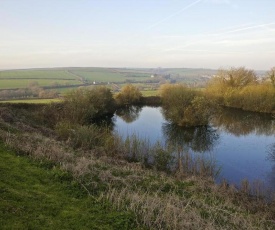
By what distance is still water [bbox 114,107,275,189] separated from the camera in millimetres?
18253

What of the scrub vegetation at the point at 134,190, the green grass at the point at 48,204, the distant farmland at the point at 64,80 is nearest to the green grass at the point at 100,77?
the distant farmland at the point at 64,80

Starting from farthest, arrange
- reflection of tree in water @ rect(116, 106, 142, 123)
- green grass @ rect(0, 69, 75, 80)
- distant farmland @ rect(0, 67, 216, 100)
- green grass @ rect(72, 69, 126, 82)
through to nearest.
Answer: green grass @ rect(72, 69, 126, 82) < green grass @ rect(0, 69, 75, 80) < distant farmland @ rect(0, 67, 216, 100) < reflection of tree in water @ rect(116, 106, 142, 123)

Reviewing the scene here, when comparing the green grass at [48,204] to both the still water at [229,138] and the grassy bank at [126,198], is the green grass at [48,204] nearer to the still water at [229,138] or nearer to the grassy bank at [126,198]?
the grassy bank at [126,198]

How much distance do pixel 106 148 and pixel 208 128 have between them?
55.5 ft

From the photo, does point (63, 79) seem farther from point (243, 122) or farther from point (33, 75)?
point (243, 122)

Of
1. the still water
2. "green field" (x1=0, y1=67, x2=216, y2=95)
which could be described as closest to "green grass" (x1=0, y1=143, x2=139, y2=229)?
the still water

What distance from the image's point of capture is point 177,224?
6.27m

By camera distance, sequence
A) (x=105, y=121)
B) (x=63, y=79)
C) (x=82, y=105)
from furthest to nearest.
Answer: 1. (x=63, y=79)
2. (x=105, y=121)
3. (x=82, y=105)

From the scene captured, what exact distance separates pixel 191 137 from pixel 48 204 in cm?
2184

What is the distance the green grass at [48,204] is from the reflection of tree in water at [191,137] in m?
14.0

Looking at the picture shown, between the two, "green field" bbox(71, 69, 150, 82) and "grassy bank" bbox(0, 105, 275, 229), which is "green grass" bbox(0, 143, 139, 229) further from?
"green field" bbox(71, 69, 150, 82)

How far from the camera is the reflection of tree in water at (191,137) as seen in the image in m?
23.8

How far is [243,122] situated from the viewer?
3588cm

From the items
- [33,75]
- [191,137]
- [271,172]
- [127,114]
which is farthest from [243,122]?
[33,75]
